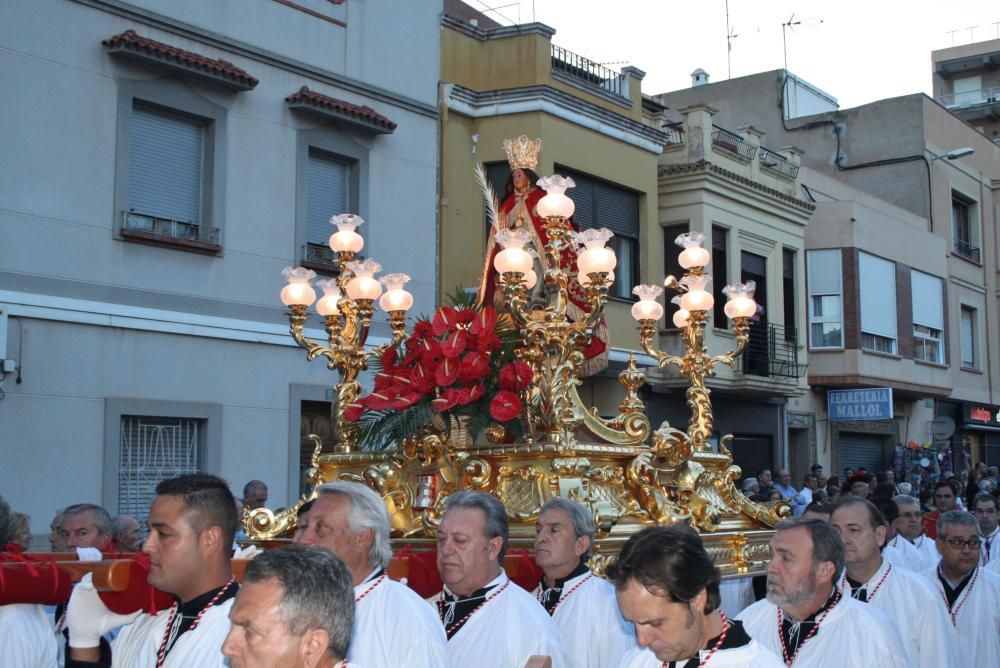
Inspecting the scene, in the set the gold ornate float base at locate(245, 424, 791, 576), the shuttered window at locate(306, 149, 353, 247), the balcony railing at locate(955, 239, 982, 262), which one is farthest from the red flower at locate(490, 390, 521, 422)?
the balcony railing at locate(955, 239, 982, 262)

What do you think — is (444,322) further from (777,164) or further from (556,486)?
(777,164)

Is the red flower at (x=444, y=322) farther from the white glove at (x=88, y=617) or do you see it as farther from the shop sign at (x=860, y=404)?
the shop sign at (x=860, y=404)

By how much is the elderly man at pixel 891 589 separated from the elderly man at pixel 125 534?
4063 mm

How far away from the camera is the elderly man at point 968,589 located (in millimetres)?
7027

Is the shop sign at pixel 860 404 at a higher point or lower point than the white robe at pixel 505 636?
higher

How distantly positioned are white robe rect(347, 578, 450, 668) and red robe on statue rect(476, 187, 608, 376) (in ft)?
11.8

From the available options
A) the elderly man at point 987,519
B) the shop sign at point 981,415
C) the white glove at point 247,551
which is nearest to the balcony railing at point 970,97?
the shop sign at point 981,415

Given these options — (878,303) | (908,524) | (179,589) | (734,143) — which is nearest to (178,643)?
(179,589)

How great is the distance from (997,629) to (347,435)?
3.84m

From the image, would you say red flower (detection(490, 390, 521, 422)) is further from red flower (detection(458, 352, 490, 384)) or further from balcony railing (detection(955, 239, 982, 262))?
balcony railing (detection(955, 239, 982, 262))

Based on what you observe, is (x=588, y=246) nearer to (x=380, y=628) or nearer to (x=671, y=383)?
(x=380, y=628)

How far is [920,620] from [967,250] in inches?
933

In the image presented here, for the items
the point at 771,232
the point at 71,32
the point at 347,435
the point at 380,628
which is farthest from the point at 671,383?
the point at 380,628

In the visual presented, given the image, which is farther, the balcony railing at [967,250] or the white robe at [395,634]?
the balcony railing at [967,250]
